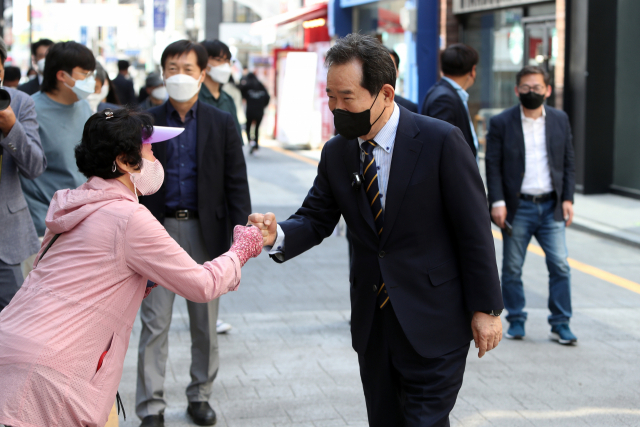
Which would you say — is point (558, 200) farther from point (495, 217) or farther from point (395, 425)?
point (395, 425)

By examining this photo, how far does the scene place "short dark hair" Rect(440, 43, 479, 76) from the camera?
19.5 feet

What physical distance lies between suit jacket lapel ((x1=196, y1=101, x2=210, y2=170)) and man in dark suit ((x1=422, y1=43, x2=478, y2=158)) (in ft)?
6.41

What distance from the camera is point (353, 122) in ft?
10.0

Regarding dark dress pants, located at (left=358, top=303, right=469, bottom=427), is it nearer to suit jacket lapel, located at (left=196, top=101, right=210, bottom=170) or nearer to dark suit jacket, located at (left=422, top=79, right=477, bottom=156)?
suit jacket lapel, located at (left=196, top=101, right=210, bottom=170)

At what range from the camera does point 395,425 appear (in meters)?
3.22

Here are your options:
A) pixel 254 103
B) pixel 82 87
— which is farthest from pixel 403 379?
pixel 254 103

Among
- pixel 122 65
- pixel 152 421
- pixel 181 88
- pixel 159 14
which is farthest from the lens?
pixel 159 14

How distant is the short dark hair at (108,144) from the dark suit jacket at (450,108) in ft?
10.9

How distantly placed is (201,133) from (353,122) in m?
1.62

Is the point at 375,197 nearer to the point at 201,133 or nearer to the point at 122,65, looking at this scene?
the point at 201,133

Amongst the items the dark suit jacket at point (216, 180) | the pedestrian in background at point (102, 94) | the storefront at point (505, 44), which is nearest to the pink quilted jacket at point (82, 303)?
the dark suit jacket at point (216, 180)

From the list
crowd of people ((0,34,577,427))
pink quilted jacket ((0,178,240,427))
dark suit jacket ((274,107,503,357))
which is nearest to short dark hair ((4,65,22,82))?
crowd of people ((0,34,577,427))

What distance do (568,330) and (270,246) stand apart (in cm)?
333

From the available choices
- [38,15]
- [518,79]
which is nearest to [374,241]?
[518,79]
